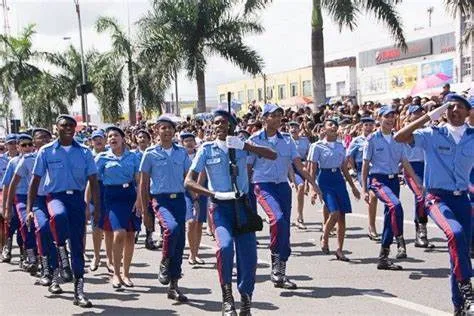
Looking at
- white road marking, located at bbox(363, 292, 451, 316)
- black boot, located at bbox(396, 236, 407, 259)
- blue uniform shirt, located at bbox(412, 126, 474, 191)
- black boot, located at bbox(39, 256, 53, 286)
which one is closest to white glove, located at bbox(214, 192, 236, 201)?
blue uniform shirt, located at bbox(412, 126, 474, 191)

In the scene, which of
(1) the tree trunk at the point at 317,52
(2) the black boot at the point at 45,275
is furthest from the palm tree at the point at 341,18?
(2) the black boot at the point at 45,275

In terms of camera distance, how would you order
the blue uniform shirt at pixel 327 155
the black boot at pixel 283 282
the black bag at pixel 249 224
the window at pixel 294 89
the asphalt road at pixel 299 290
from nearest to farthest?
the black bag at pixel 249 224, the asphalt road at pixel 299 290, the black boot at pixel 283 282, the blue uniform shirt at pixel 327 155, the window at pixel 294 89

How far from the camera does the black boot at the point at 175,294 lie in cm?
824

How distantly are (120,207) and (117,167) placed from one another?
0.51 m

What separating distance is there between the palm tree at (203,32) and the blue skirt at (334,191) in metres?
20.5

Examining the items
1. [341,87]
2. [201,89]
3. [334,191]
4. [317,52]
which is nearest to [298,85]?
[341,87]

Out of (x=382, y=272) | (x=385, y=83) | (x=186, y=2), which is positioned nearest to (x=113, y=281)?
(x=382, y=272)

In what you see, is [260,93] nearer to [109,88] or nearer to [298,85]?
[298,85]

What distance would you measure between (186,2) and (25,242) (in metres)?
21.6

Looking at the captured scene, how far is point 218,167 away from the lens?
23.8 feet

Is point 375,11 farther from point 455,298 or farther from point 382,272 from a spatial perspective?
point 455,298

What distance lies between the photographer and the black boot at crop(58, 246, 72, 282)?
8.56 meters

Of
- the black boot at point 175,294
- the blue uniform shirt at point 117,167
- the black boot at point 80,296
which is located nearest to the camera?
the black boot at point 80,296

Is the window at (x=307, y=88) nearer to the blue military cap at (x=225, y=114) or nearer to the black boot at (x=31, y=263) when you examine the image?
the black boot at (x=31, y=263)
